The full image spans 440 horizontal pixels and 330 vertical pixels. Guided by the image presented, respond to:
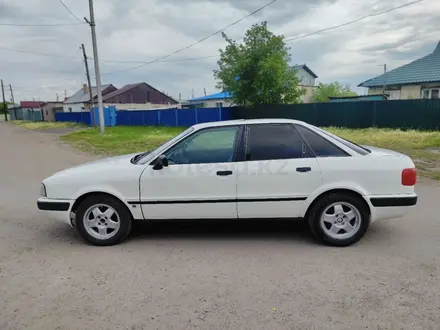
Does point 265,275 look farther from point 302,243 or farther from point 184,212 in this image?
point 184,212

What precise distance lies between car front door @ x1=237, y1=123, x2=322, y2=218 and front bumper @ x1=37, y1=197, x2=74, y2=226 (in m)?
2.01

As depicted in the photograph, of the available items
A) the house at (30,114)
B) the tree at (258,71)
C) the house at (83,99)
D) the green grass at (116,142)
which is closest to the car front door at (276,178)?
the green grass at (116,142)

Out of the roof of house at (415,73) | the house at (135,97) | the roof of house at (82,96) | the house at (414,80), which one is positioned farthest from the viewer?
the roof of house at (82,96)

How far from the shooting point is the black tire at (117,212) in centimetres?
385

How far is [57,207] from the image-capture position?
12.8ft

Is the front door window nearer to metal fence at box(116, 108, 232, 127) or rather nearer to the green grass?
the green grass

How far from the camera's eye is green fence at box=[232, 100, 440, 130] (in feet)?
58.1

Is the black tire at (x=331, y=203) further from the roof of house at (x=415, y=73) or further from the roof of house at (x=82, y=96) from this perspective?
the roof of house at (x=82, y=96)

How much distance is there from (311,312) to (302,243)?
134cm

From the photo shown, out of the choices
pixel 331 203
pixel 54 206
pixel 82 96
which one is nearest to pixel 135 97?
Answer: pixel 82 96

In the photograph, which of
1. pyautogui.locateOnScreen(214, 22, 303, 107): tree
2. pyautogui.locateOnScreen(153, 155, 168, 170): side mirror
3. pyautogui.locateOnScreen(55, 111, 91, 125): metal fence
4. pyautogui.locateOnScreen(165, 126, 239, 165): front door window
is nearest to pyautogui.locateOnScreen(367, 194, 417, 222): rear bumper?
pyautogui.locateOnScreen(165, 126, 239, 165): front door window

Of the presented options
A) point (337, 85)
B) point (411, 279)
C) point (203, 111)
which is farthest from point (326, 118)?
point (337, 85)

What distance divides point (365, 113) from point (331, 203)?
18.7 m

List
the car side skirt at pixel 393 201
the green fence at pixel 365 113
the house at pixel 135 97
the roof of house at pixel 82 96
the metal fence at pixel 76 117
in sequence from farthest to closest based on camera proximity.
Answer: the roof of house at pixel 82 96 → the house at pixel 135 97 → the metal fence at pixel 76 117 → the green fence at pixel 365 113 → the car side skirt at pixel 393 201
